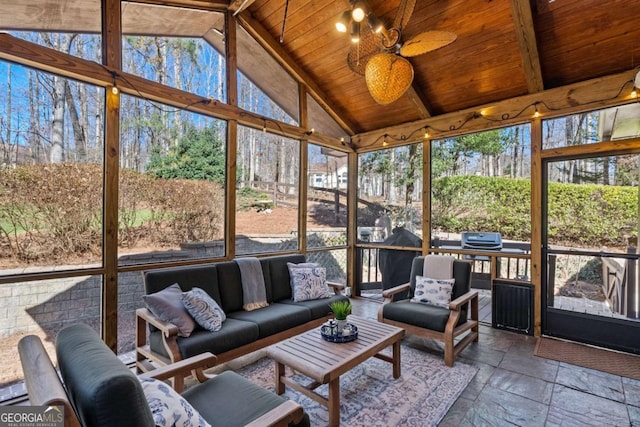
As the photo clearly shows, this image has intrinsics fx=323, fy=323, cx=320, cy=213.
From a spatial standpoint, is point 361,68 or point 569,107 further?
point 569,107

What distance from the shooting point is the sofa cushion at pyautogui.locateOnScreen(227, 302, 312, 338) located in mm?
3213

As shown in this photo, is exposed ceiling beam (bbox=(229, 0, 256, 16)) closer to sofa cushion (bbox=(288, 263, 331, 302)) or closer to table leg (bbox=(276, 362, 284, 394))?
sofa cushion (bbox=(288, 263, 331, 302))

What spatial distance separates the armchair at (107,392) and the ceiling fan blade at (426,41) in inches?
106

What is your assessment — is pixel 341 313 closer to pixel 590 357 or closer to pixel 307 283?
pixel 307 283

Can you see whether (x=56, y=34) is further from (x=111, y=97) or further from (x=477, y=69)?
(x=477, y=69)

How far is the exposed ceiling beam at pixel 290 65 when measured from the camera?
4323 millimetres

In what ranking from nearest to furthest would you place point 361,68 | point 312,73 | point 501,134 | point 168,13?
point 361,68 < point 168,13 < point 501,134 < point 312,73

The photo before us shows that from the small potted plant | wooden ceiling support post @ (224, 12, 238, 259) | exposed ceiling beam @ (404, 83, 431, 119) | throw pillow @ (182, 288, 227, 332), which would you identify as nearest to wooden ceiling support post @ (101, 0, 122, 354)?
throw pillow @ (182, 288, 227, 332)

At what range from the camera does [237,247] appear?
14.0 feet

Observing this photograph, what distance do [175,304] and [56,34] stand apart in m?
2.70

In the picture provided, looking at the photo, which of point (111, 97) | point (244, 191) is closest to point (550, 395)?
point (244, 191)

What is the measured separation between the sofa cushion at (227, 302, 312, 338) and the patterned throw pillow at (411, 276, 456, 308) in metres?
1.37

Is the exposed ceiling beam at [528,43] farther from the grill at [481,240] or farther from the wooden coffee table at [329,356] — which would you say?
the wooden coffee table at [329,356]

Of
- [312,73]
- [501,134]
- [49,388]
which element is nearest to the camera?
[49,388]
